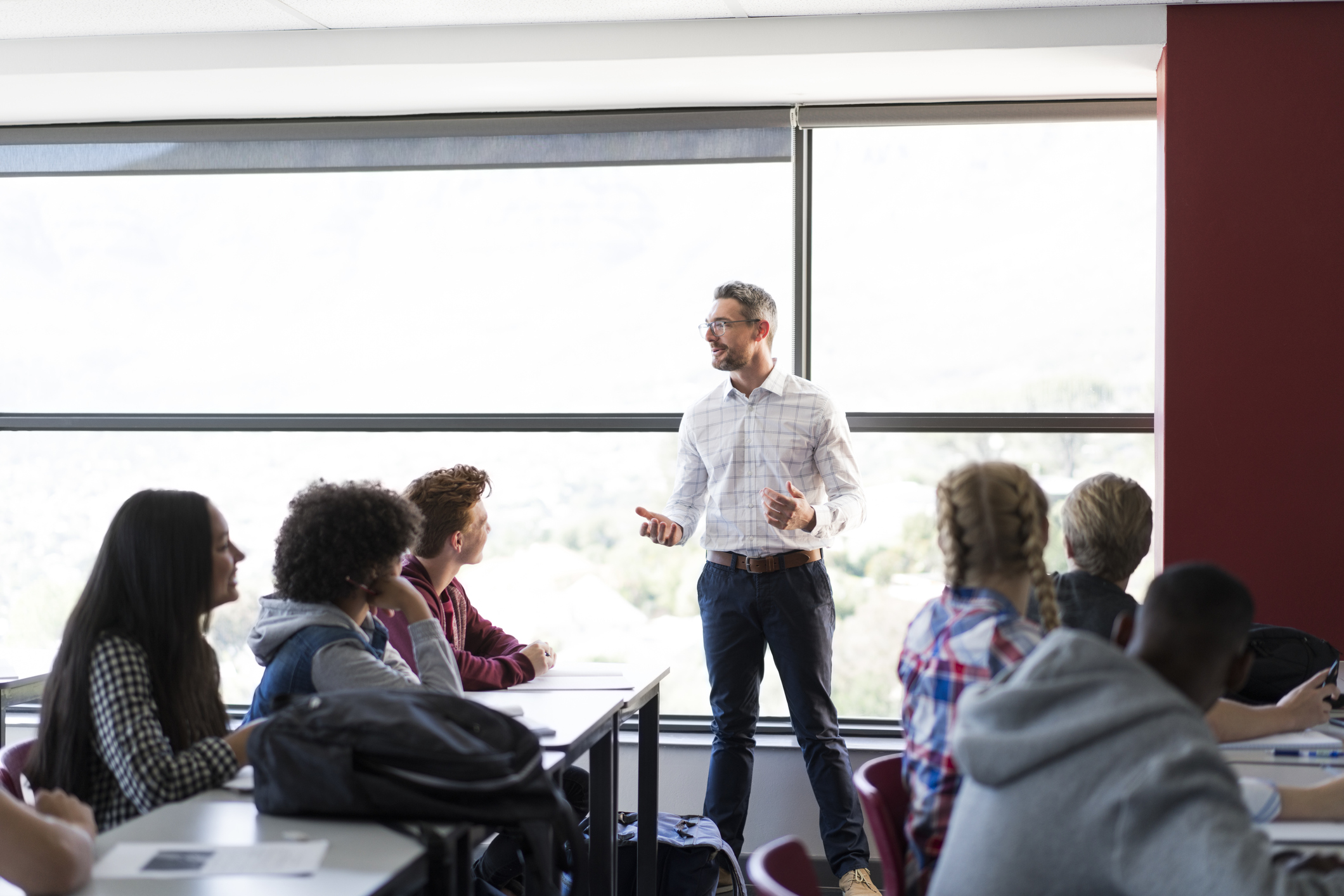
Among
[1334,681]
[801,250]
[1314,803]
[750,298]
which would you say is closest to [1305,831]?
[1314,803]

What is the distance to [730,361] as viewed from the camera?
3.53 metres

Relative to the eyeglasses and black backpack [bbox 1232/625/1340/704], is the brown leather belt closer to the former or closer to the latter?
the eyeglasses

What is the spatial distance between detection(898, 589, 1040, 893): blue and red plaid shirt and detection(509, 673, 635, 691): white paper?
117cm

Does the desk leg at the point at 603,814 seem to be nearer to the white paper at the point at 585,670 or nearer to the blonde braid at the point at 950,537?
the white paper at the point at 585,670

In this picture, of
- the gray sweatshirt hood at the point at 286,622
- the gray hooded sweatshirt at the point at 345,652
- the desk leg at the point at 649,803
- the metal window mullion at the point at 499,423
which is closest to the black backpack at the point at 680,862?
the desk leg at the point at 649,803

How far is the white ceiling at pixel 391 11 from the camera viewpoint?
129 inches

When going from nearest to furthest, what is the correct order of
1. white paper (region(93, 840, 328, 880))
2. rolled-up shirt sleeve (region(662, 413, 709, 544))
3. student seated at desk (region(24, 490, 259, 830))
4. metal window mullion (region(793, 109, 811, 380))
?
white paper (region(93, 840, 328, 880)), student seated at desk (region(24, 490, 259, 830)), rolled-up shirt sleeve (region(662, 413, 709, 544)), metal window mullion (region(793, 109, 811, 380))

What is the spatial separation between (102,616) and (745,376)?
218 centimetres

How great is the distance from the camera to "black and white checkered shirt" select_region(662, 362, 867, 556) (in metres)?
3.47

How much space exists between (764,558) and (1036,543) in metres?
1.76

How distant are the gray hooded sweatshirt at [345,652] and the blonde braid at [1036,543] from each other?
1.08 m

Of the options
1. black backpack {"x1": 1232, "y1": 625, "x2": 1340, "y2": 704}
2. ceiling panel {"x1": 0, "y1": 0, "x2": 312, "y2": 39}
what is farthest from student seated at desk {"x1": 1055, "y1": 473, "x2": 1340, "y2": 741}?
ceiling panel {"x1": 0, "y1": 0, "x2": 312, "y2": 39}

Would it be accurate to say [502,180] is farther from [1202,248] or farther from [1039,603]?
[1039,603]

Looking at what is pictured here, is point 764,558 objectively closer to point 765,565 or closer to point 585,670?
point 765,565
